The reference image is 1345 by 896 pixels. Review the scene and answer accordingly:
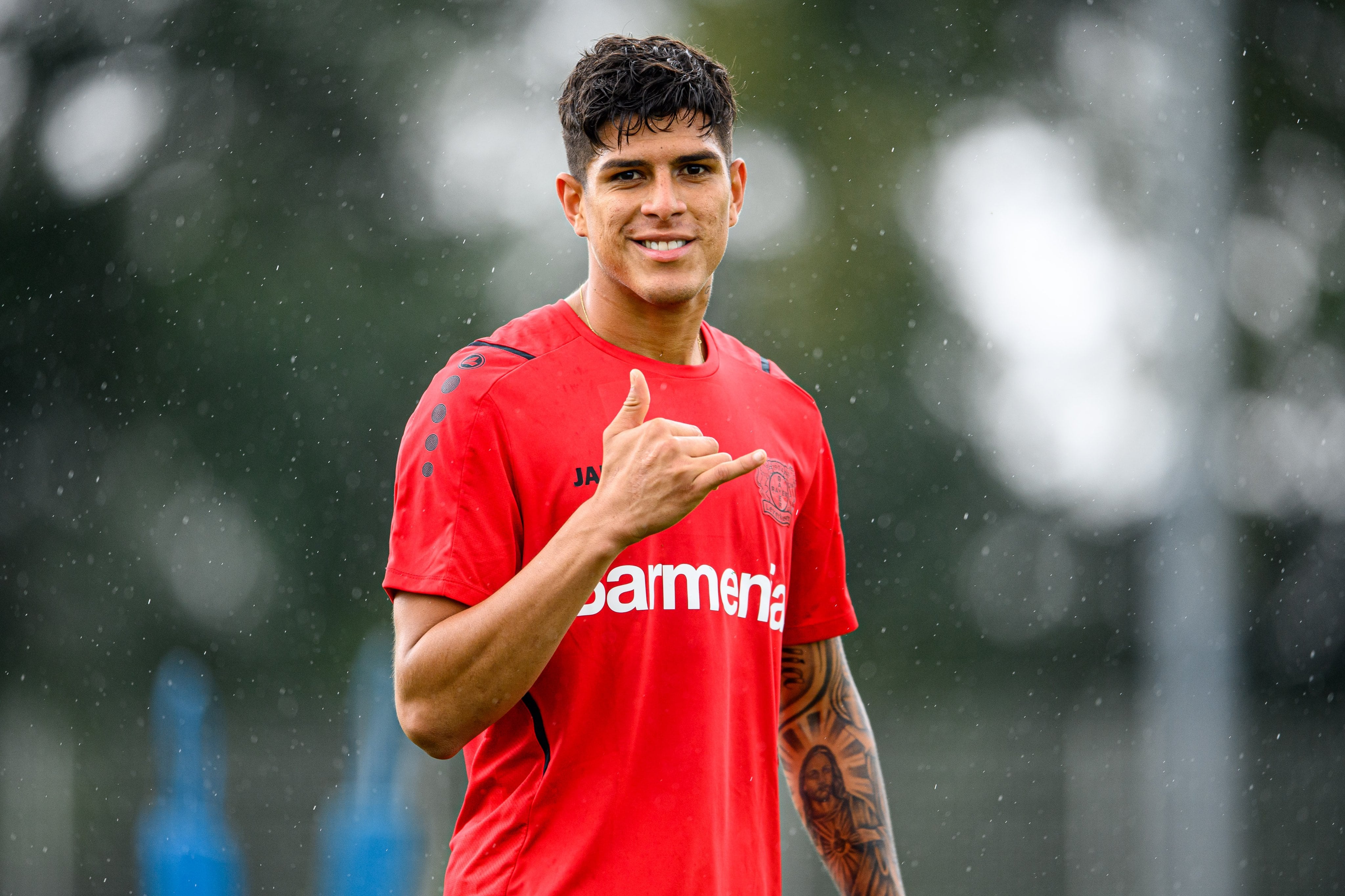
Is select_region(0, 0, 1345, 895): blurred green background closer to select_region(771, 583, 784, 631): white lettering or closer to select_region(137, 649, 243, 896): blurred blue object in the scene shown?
select_region(137, 649, 243, 896): blurred blue object

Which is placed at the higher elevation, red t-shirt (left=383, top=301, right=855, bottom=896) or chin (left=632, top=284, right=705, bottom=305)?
chin (left=632, top=284, right=705, bottom=305)

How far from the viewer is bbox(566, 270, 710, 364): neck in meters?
2.09

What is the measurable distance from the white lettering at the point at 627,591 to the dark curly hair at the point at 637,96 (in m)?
0.69

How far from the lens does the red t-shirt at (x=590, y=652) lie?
1.84 meters

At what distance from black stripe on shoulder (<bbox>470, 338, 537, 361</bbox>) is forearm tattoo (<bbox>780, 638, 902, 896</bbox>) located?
2.60 feet

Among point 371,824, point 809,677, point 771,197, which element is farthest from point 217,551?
point 809,677

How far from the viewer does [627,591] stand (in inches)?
75.1

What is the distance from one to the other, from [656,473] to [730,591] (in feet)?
1.22

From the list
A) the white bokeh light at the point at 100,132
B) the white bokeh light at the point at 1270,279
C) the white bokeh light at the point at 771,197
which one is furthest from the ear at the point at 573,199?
the white bokeh light at the point at 100,132

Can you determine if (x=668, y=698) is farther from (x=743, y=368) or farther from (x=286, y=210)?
(x=286, y=210)

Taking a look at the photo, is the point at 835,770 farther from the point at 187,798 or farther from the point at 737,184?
the point at 187,798

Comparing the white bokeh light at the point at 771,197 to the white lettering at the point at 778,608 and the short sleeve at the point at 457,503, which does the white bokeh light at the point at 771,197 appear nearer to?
the white lettering at the point at 778,608

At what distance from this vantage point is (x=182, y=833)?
1153 cm

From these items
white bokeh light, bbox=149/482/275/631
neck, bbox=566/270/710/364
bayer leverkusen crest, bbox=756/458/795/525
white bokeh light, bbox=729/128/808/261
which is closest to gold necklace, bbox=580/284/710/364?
neck, bbox=566/270/710/364
